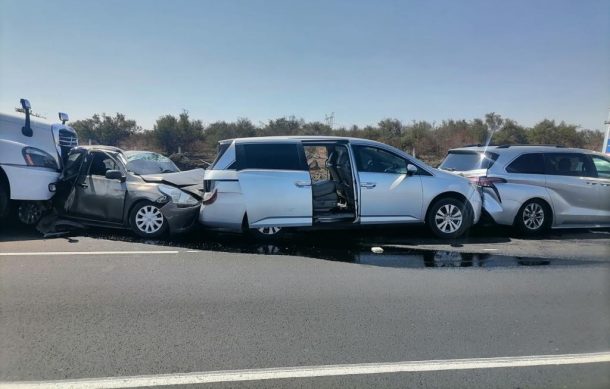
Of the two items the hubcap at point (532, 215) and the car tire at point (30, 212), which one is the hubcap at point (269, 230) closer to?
the car tire at point (30, 212)

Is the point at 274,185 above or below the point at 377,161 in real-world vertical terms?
below

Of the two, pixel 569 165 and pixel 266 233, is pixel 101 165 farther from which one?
pixel 569 165

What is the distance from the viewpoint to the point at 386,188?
7688mm

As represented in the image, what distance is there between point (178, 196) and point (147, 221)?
71 cm

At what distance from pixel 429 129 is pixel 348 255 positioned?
72.4ft

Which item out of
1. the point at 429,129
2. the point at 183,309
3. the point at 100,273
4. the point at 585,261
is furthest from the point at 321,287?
the point at 429,129

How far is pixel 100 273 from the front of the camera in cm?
573

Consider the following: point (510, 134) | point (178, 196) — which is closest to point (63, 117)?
point (178, 196)

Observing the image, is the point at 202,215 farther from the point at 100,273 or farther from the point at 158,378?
the point at 158,378

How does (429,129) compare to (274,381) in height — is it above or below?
above

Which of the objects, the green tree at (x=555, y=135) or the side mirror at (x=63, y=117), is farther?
the green tree at (x=555, y=135)

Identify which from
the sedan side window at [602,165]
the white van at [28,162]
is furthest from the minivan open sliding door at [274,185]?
the sedan side window at [602,165]

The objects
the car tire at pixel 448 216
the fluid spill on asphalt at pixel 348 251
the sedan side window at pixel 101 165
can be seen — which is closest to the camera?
the fluid spill on asphalt at pixel 348 251

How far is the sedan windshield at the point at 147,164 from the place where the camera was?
8312 millimetres
